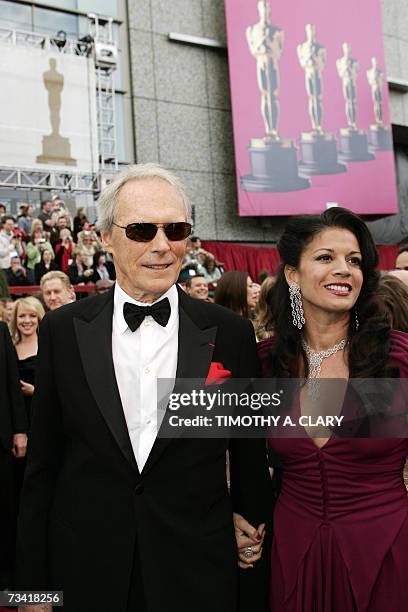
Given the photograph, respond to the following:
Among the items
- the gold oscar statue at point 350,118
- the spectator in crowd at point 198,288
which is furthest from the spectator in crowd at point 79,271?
the gold oscar statue at point 350,118

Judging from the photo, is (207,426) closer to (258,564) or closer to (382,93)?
(258,564)

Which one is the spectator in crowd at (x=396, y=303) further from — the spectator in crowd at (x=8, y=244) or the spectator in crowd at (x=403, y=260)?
the spectator in crowd at (x=8, y=244)

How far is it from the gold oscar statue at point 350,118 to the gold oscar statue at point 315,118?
43 cm

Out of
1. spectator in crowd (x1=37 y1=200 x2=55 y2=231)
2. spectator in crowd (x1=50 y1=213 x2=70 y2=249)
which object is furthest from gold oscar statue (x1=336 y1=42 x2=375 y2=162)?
spectator in crowd (x1=50 y1=213 x2=70 y2=249)

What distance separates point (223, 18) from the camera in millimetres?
15344

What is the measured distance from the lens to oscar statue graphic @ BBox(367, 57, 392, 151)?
16016 mm

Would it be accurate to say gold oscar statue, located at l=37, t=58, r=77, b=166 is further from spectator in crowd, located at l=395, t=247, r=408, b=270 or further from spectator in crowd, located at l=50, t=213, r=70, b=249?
spectator in crowd, located at l=395, t=247, r=408, b=270

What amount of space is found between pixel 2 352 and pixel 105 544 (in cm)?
206

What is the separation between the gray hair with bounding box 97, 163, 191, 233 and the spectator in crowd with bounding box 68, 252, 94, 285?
6.73 metres

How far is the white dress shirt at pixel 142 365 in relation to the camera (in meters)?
1.70

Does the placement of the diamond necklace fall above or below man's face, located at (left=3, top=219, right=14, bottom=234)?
below

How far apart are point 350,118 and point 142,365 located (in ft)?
50.4

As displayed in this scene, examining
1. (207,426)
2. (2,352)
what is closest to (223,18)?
(2,352)

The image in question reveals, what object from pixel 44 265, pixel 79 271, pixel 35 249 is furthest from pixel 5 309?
pixel 35 249
